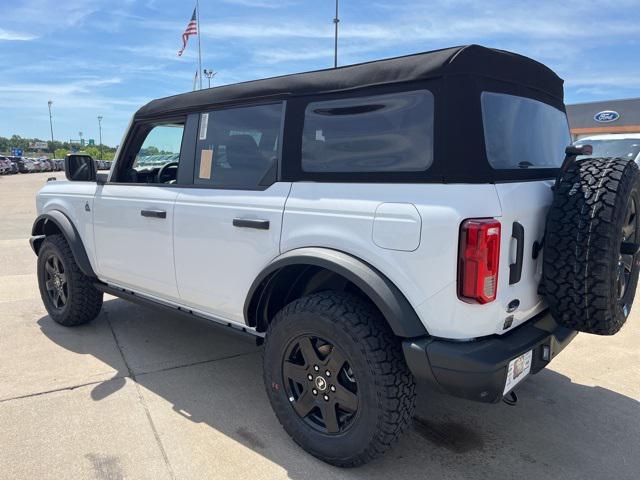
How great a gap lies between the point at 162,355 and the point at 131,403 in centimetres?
78

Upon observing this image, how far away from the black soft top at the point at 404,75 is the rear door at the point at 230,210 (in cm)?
10

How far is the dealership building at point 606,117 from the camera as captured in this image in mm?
26812

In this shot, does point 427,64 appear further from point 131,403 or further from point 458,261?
point 131,403

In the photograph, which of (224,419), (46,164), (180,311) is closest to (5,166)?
(46,164)

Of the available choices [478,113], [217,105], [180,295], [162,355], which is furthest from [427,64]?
[162,355]

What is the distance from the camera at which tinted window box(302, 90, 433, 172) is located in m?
2.26

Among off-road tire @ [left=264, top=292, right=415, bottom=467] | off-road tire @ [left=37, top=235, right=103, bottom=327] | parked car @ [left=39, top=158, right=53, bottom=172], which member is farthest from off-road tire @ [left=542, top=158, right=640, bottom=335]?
parked car @ [left=39, top=158, right=53, bottom=172]

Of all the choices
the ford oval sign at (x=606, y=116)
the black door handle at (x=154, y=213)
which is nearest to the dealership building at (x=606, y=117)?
the ford oval sign at (x=606, y=116)

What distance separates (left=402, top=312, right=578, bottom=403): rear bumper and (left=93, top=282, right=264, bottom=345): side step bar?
110 centimetres

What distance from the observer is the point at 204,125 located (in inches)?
129

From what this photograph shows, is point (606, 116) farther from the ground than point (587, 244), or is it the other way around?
→ point (606, 116)

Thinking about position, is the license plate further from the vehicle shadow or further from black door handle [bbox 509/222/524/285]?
the vehicle shadow

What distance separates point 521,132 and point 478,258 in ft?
3.04

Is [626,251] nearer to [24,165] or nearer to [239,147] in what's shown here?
[239,147]
